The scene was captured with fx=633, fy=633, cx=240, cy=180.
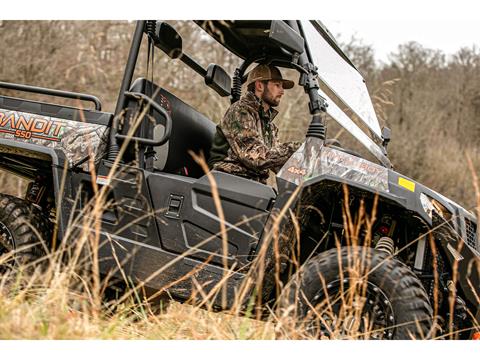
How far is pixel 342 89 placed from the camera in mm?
3895

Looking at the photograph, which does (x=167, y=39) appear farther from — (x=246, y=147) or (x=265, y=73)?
(x=246, y=147)

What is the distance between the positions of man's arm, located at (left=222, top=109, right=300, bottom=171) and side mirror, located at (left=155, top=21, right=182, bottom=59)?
1.88 ft

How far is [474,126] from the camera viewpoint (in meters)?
19.4

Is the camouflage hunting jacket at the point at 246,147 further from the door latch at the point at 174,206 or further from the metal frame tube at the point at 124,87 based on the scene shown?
the metal frame tube at the point at 124,87

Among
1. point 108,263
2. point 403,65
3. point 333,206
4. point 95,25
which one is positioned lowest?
point 108,263

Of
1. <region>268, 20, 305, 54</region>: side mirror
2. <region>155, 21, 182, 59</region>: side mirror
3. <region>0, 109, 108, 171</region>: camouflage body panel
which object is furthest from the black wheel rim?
<region>155, 21, 182, 59</region>: side mirror

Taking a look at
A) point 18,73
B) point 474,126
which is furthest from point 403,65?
point 18,73

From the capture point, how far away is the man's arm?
12.1ft

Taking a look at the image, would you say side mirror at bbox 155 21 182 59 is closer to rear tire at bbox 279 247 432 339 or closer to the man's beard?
the man's beard

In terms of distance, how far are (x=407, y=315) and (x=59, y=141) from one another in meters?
2.26

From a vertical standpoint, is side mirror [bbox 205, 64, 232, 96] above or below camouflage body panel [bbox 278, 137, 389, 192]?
above

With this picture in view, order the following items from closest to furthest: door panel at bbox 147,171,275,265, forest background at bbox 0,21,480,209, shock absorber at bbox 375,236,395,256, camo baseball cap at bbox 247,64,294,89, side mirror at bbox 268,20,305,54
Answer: side mirror at bbox 268,20,305,54
shock absorber at bbox 375,236,395,256
door panel at bbox 147,171,275,265
camo baseball cap at bbox 247,64,294,89
forest background at bbox 0,21,480,209

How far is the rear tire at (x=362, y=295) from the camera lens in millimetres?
3068

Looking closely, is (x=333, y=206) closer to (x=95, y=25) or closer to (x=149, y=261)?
(x=149, y=261)
